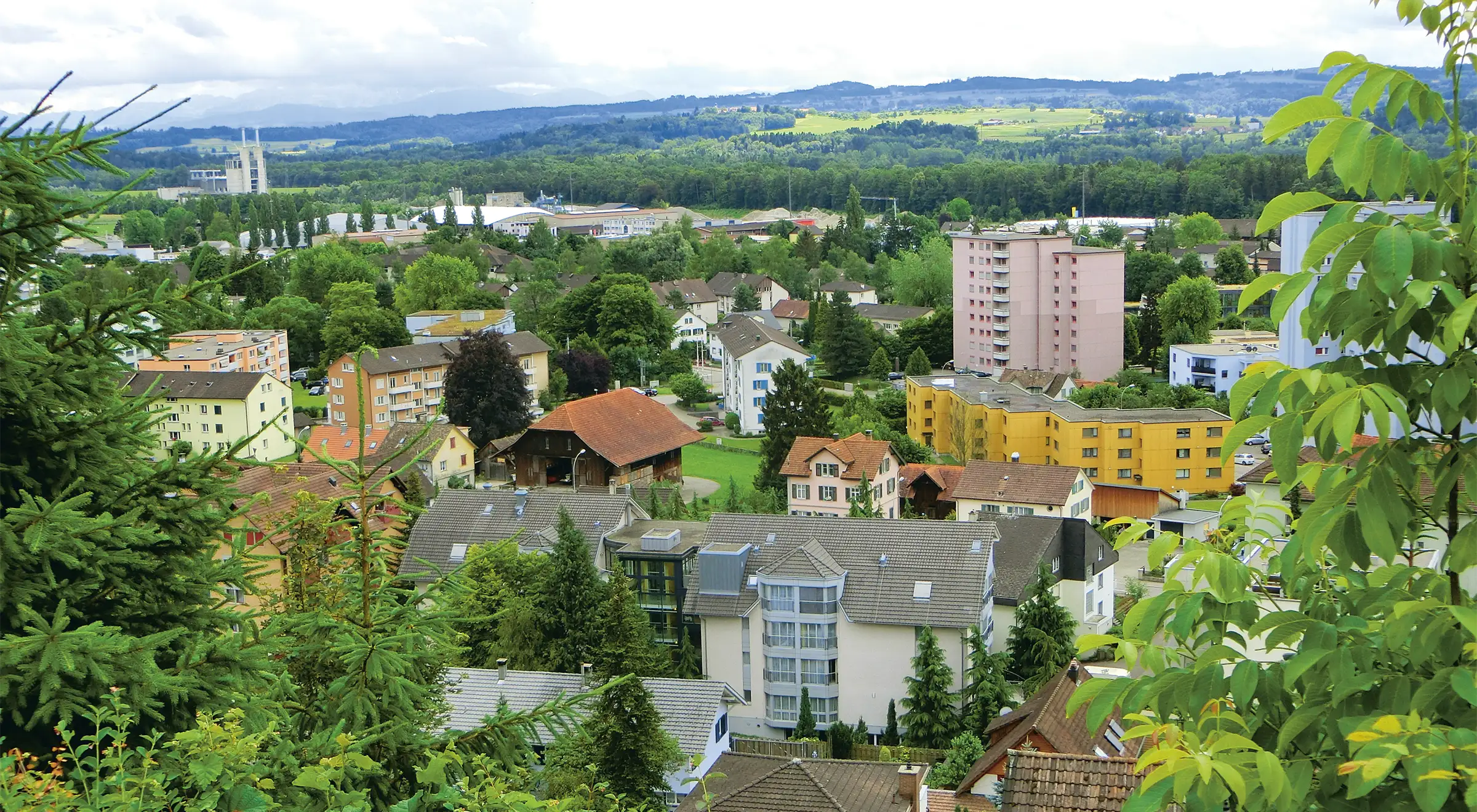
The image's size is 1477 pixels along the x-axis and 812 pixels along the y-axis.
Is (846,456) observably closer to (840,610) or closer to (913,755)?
(840,610)

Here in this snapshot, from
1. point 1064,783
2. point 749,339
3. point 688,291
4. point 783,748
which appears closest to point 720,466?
point 749,339

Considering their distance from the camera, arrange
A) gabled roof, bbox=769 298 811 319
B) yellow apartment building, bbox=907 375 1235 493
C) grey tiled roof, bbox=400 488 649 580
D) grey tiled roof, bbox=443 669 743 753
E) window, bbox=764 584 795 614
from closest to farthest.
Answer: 1. grey tiled roof, bbox=443 669 743 753
2. window, bbox=764 584 795 614
3. grey tiled roof, bbox=400 488 649 580
4. yellow apartment building, bbox=907 375 1235 493
5. gabled roof, bbox=769 298 811 319

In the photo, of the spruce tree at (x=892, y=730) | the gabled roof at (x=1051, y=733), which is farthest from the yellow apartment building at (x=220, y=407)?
the gabled roof at (x=1051, y=733)

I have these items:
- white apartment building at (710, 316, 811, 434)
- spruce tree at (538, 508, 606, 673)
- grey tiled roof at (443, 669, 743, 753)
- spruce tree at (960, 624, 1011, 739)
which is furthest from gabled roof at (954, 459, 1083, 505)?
white apartment building at (710, 316, 811, 434)

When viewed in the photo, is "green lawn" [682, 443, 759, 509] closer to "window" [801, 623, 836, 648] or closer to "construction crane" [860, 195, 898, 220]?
"window" [801, 623, 836, 648]

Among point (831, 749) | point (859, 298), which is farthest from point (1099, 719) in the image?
point (859, 298)

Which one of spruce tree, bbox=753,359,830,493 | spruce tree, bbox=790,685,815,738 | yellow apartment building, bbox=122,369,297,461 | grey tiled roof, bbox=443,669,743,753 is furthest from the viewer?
yellow apartment building, bbox=122,369,297,461

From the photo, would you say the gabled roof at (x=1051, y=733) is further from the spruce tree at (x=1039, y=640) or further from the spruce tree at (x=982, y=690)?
the spruce tree at (x=1039, y=640)
